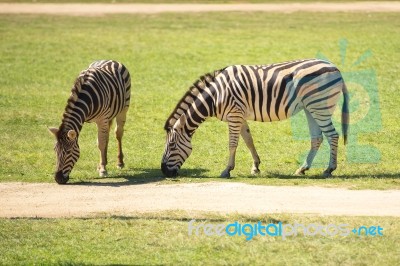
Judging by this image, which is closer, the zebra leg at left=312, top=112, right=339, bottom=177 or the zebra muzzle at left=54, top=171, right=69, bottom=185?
the zebra muzzle at left=54, top=171, right=69, bottom=185

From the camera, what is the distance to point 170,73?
27.0 meters

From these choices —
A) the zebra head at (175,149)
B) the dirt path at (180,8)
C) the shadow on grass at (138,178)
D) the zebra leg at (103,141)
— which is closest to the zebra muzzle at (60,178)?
the shadow on grass at (138,178)

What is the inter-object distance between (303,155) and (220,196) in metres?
4.13

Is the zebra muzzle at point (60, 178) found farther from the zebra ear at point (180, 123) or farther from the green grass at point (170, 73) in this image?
the zebra ear at point (180, 123)

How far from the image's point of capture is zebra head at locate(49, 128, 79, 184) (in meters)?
15.4

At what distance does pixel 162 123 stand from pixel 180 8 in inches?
778

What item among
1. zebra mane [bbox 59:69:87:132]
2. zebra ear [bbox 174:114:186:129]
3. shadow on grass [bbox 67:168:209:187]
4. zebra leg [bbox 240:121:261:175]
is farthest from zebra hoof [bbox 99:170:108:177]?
zebra leg [bbox 240:121:261:175]

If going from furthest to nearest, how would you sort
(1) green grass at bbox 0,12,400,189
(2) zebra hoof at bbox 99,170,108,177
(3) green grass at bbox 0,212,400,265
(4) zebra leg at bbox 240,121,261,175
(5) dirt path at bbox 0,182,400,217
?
(1) green grass at bbox 0,12,400,189, (2) zebra hoof at bbox 99,170,108,177, (4) zebra leg at bbox 240,121,261,175, (5) dirt path at bbox 0,182,400,217, (3) green grass at bbox 0,212,400,265

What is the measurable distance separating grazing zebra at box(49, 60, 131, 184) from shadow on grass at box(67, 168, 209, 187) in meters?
0.34

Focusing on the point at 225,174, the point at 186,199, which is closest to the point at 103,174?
the point at 225,174

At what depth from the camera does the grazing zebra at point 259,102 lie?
15766 mm
